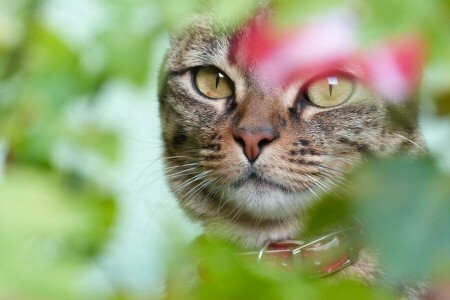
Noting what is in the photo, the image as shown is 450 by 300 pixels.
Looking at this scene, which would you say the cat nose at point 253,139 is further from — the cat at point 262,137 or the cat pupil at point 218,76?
the cat pupil at point 218,76

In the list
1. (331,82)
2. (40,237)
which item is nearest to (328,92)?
(331,82)

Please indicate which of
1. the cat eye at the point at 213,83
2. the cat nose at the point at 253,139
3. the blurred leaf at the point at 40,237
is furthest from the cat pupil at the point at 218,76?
the blurred leaf at the point at 40,237

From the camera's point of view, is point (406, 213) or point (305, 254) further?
point (305, 254)

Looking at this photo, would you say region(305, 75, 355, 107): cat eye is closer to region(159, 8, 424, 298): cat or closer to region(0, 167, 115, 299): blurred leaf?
region(159, 8, 424, 298): cat

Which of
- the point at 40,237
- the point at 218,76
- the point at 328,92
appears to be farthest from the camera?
the point at 218,76

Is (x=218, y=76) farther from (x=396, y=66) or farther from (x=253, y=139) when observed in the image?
(x=396, y=66)

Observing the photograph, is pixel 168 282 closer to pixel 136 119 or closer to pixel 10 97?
pixel 10 97

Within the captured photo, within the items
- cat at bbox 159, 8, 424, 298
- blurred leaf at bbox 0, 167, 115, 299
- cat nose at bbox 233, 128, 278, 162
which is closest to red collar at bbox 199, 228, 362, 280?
Answer: cat at bbox 159, 8, 424, 298
